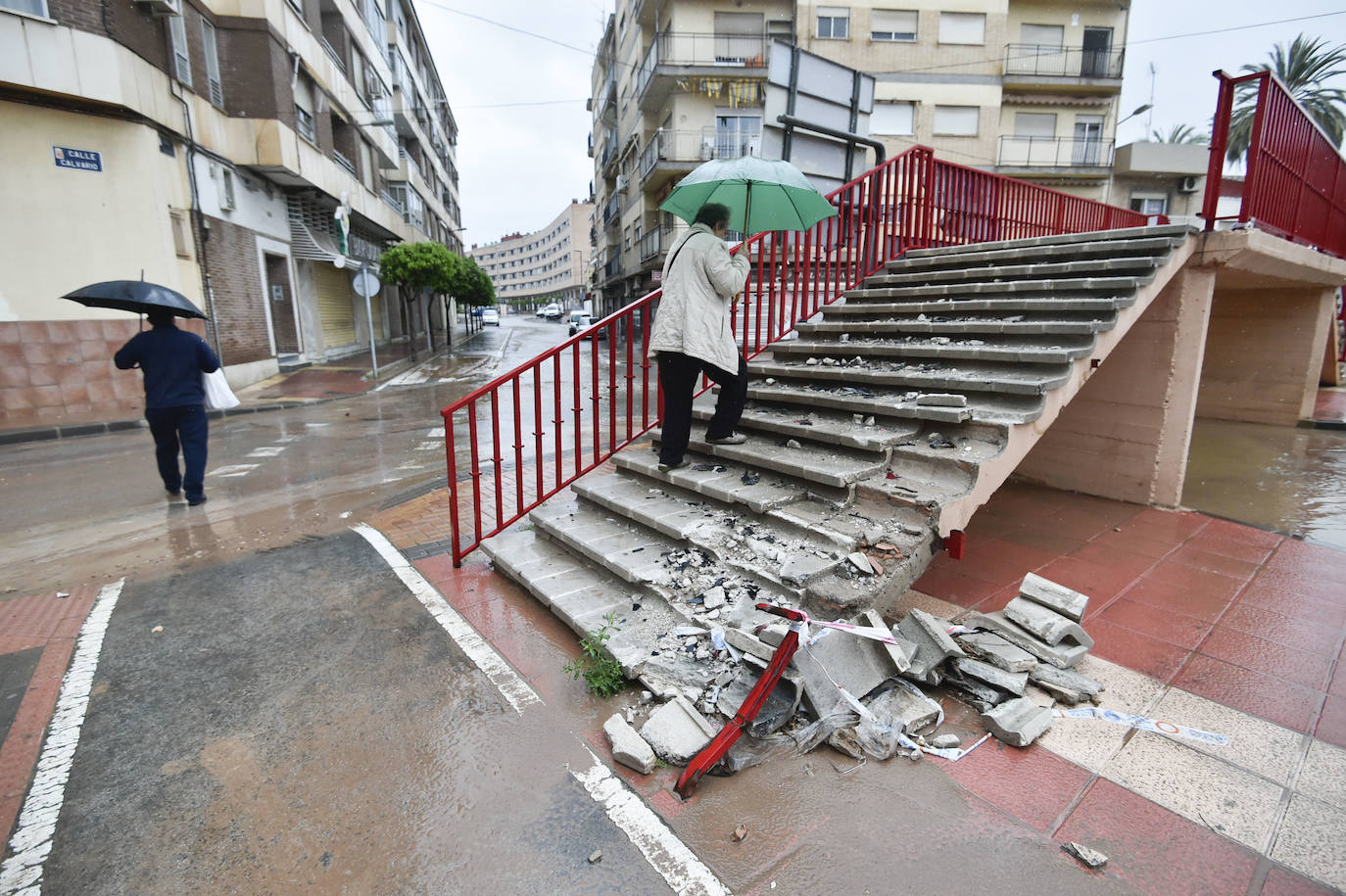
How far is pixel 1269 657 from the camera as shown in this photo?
9.98 ft

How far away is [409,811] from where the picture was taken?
88.0 inches

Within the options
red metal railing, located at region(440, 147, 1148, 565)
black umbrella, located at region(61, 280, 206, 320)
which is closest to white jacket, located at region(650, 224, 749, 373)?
red metal railing, located at region(440, 147, 1148, 565)

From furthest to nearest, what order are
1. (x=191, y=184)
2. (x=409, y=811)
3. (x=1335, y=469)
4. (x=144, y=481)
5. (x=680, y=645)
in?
1. (x=191, y=184)
2. (x=144, y=481)
3. (x=1335, y=469)
4. (x=680, y=645)
5. (x=409, y=811)

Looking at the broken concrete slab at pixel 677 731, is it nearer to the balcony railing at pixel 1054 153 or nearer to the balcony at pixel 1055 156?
the balcony at pixel 1055 156

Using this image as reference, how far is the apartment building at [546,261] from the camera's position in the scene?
94.1 metres

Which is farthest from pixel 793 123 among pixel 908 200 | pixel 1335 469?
pixel 1335 469

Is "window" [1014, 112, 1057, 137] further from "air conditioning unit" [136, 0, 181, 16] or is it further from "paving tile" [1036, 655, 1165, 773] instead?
"paving tile" [1036, 655, 1165, 773]

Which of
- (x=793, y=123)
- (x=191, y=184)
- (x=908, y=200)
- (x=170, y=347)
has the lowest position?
(x=170, y=347)

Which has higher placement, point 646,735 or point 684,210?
point 684,210

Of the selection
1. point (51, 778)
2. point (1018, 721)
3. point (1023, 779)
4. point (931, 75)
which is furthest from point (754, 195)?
point (931, 75)

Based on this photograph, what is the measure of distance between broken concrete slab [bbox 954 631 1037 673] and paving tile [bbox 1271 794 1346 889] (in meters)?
0.91

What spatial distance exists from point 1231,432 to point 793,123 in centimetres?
765

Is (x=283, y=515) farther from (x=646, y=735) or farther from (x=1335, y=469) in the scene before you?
(x=1335, y=469)

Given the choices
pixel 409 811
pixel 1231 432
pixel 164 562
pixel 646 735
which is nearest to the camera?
pixel 409 811
